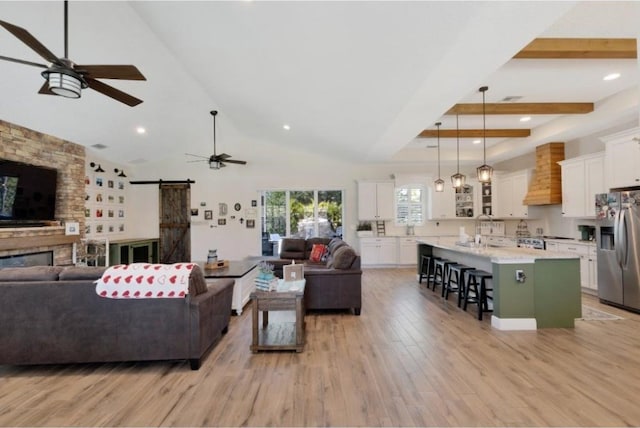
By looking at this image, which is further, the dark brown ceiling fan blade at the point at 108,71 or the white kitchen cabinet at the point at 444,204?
the white kitchen cabinet at the point at 444,204

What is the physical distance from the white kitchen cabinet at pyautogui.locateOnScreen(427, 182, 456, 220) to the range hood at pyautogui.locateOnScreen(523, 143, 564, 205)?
1919 millimetres

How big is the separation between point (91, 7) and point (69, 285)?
9.00 feet

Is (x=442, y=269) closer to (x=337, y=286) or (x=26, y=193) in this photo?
(x=337, y=286)

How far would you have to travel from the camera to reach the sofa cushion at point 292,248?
696 centimetres

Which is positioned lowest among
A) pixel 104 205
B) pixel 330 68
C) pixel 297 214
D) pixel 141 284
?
pixel 141 284

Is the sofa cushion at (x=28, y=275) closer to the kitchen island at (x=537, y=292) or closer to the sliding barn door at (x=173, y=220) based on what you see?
the kitchen island at (x=537, y=292)

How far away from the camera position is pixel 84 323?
108 inches

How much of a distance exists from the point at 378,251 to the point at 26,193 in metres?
6.96

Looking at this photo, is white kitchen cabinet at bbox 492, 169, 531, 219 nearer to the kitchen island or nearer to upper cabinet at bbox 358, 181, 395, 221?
upper cabinet at bbox 358, 181, 395, 221

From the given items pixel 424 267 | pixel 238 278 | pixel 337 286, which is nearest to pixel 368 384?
pixel 337 286

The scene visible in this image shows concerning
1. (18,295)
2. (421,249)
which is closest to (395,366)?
(18,295)

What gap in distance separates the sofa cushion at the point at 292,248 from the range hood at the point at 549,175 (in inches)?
197

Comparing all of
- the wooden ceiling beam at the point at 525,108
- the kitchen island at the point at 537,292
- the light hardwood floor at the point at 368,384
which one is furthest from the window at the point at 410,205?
the light hardwood floor at the point at 368,384

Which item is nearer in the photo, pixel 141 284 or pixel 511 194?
pixel 141 284
